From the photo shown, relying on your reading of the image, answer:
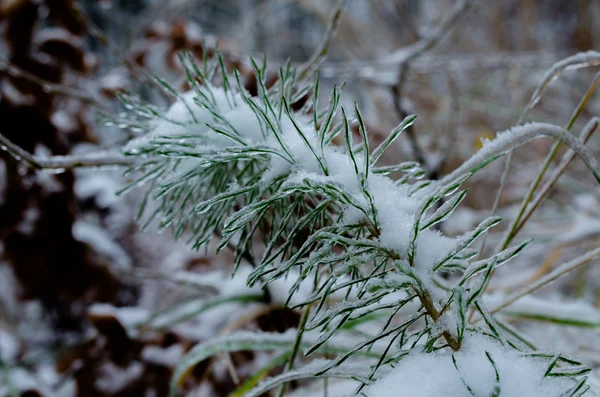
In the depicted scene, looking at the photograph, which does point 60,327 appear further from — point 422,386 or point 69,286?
point 422,386

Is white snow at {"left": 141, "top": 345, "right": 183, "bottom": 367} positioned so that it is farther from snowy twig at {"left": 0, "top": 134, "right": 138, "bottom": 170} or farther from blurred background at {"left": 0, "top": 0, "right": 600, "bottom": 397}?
snowy twig at {"left": 0, "top": 134, "right": 138, "bottom": 170}

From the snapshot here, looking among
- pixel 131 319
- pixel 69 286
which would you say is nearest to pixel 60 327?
pixel 69 286

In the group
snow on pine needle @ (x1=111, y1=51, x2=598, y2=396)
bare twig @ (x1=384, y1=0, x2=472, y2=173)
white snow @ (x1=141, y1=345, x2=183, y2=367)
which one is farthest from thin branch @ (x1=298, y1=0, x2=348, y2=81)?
white snow @ (x1=141, y1=345, x2=183, y2=367)

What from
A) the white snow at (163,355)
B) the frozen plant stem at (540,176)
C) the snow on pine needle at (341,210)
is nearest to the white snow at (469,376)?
the snow on pine needle at (341,210)

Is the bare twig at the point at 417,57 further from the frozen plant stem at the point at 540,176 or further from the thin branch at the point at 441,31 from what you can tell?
the frozen plant stem at the point at 540,176

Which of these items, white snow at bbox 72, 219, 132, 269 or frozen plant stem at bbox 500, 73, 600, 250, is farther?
white snow at bbox 72, 219, 132, 269

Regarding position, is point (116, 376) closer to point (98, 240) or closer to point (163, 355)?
point (163, 355)

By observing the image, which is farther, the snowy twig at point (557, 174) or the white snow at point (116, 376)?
the white snow at point (116, 376)

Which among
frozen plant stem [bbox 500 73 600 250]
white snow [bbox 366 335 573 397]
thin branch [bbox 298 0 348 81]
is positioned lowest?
white snow [bbox 366 335 573 397]
